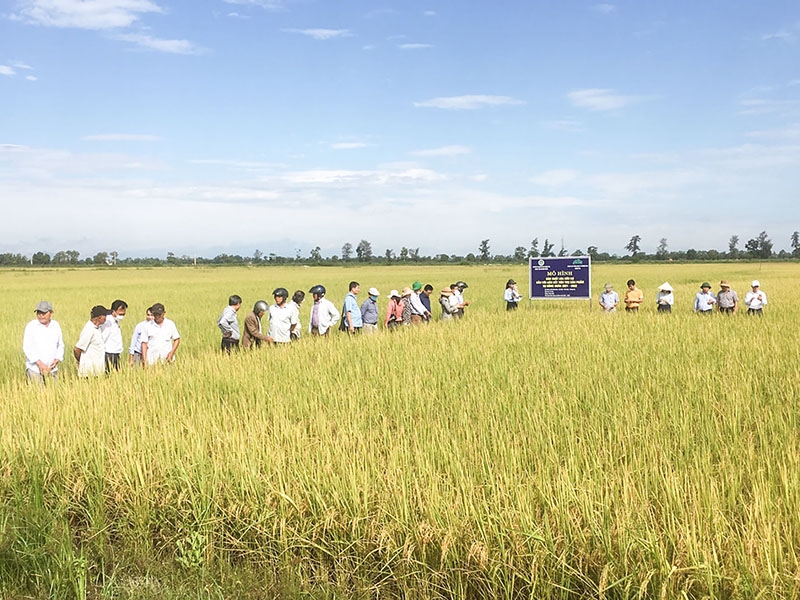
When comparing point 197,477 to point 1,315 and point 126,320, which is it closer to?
point 126,320

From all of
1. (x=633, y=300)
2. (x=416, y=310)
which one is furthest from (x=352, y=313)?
(x=633, y=300)

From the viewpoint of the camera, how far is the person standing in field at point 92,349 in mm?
7977

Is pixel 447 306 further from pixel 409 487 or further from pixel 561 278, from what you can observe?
pixel 409 487

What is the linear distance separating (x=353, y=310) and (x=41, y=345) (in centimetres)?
577

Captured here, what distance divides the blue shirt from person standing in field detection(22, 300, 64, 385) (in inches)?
206

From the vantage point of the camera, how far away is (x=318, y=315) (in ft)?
37.4

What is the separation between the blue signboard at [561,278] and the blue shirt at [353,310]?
23.8 ft

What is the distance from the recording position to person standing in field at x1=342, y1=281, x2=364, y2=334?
458 inches

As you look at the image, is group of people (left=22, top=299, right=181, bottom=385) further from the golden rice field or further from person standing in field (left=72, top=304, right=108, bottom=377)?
the golden rice field

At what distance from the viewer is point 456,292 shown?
15.9 m

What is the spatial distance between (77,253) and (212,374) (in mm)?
147903

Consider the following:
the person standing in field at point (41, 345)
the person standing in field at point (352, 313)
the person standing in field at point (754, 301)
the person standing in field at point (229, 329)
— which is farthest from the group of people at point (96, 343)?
the person standing in field at point (754, 301)

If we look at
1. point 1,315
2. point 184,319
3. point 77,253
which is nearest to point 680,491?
point 184,319

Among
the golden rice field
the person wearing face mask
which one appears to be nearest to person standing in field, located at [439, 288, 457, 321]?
the golden rice field
